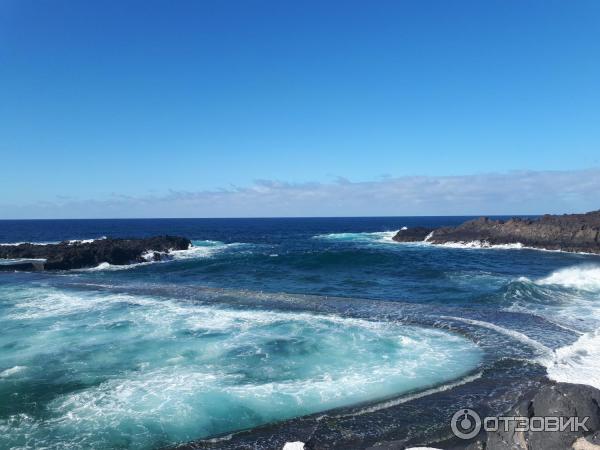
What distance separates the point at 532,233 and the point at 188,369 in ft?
187

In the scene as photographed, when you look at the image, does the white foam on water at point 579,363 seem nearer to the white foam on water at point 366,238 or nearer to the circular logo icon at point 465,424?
the circular logo icon at point 465,424

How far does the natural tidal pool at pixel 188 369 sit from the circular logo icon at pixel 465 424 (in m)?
2.18

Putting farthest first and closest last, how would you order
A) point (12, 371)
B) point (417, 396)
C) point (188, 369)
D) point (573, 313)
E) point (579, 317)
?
point (573, 313)
point (579, 317)
point (188, 369)
point (12, 371)
point (417, 396)

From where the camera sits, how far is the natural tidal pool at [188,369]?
10.3 metres

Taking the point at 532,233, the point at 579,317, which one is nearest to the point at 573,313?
the point at 579,317

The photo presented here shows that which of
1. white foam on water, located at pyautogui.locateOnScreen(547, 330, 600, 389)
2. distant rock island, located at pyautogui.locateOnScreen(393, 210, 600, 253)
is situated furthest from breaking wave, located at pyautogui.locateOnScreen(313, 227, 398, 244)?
white foam on water, located at pyautogui.locateOnScreen(547, 330, 600, 389)

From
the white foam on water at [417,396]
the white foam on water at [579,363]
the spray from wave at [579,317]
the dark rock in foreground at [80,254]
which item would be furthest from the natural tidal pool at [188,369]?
the dark rock in foreground at [80,254]

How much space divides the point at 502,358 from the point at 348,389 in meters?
5.72

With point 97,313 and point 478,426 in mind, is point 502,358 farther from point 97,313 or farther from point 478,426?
point 97,313

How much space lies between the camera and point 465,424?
31.2 ft

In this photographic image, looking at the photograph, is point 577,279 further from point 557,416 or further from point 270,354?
point 557,416

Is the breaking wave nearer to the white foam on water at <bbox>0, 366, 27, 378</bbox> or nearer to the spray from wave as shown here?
the spray from wave

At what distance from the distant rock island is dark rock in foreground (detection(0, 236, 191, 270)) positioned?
38228 millimetres

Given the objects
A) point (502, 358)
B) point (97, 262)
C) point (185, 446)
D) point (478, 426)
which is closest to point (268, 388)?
point (185, 446)
